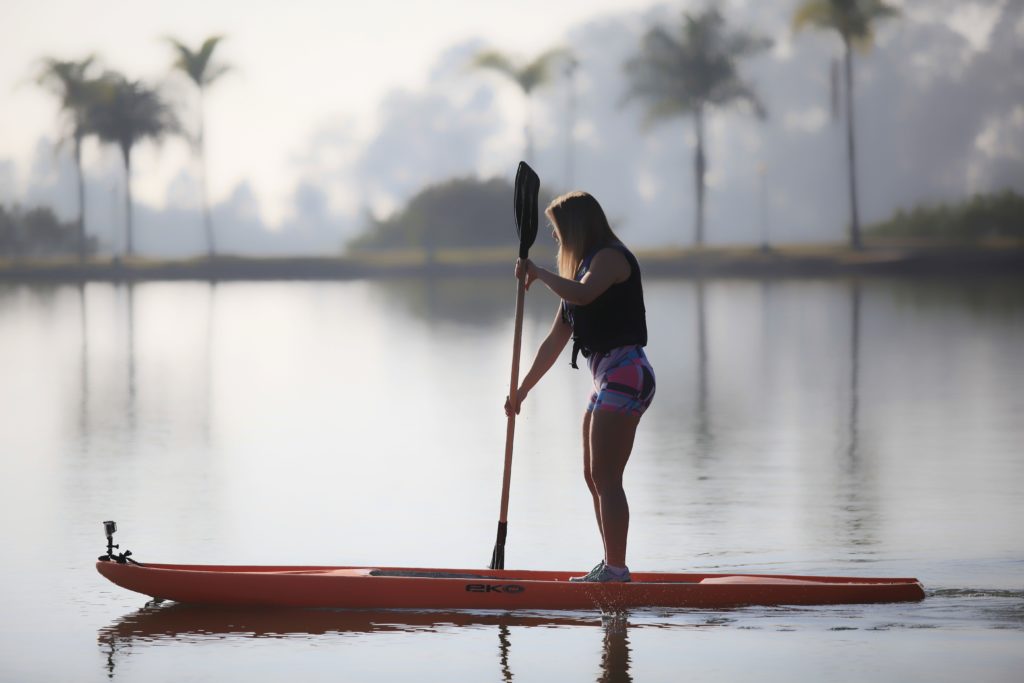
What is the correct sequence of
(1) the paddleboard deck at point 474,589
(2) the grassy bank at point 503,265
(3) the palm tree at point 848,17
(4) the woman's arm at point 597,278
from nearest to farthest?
(4) the woman's arm at point 597,278 → (1) the paddleboard deck at point 474,589 → (2) the grassy bank at point 503,265 → (3) the palm tree at point 848,17

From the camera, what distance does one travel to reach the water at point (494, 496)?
641cm

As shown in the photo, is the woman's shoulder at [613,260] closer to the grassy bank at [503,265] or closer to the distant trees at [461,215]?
the grassy bank at [503,265]

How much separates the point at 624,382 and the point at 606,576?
2.57 ft

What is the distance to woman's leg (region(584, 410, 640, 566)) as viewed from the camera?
683 centimetres

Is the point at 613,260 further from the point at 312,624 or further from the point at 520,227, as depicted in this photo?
the point at 312,624

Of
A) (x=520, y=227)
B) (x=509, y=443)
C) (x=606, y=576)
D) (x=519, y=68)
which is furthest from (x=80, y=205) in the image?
(x=606, y=576)

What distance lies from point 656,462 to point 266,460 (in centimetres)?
255

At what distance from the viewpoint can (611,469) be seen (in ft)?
22.6

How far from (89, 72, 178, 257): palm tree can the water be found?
51.0 meters

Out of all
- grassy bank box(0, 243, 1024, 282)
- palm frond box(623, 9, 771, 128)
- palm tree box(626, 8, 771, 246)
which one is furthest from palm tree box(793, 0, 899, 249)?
grassy bank box(0, 243, 1024, 282)

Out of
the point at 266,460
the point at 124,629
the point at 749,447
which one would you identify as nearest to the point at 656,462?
the point at 749,447

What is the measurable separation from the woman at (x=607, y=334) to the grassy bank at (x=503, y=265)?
4281cm

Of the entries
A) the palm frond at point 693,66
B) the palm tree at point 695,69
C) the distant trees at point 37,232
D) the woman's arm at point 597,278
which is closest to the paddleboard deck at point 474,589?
the woman's arm at point 597,278

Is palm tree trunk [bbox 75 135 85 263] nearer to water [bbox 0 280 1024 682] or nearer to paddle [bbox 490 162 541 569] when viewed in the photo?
water [bbox 0 280 1024 682]
